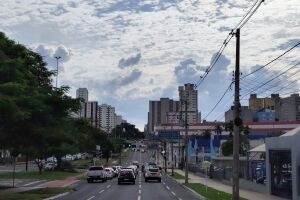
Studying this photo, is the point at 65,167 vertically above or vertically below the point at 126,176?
above

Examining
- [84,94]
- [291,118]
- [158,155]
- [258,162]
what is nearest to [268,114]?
[291,118]

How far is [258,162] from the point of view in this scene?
47.2 meters

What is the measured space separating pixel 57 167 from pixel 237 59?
64802mm

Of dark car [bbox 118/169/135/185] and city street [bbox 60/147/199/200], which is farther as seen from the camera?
dark car [bbox 118/169/135/185]

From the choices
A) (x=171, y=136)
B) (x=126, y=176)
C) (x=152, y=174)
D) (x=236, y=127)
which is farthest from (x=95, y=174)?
(x=171, y=136)

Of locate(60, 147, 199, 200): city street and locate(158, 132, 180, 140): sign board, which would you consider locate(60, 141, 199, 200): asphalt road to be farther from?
locate(158, 132, 180, 140): sign board

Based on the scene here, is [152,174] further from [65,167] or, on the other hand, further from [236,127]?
[236,127]

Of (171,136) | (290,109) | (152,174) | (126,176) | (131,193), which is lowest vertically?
(131,193)

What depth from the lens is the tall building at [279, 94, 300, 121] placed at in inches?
4139

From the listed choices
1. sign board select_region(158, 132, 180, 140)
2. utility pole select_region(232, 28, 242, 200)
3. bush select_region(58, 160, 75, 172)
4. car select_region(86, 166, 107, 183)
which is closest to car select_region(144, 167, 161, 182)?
car select_region(86, 166, 107, 183)

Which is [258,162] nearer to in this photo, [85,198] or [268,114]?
[85,198]

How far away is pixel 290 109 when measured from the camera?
412 feet

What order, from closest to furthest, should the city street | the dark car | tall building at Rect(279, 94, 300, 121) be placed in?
the city street, the dark car, tall building at Rect(279, 94, 300, 121)

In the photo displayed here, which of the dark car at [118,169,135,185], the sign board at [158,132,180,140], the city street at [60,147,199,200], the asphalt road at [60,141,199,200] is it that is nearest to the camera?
the asphalt road at [60,141,199,200]
